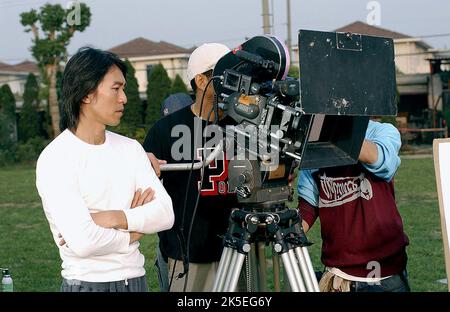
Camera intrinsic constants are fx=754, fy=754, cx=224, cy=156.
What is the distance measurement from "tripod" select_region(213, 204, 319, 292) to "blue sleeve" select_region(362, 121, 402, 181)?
16.2 inches

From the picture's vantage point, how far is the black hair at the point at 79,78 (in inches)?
106

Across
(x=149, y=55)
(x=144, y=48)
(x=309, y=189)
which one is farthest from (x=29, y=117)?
(x=309, y=189)

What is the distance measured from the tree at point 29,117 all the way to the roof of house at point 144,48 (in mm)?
17096

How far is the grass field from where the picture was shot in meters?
6.53

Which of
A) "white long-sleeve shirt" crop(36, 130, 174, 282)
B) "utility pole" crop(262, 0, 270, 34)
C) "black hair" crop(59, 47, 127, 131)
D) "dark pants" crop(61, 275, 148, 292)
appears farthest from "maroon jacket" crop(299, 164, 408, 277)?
"utility pole" crop(262, 0, 270, 34)

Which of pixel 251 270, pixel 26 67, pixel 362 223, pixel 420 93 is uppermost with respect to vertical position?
pixel 362 223

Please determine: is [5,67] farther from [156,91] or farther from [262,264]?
[262,264]

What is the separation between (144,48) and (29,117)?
797 inches

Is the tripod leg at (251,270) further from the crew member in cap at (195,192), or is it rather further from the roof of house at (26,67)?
the roof of house at (26,67)

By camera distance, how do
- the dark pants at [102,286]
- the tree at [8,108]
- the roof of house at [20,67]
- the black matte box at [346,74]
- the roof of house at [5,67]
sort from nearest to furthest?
the black matte box at [346,74] < the dark pants at [102,286] < the tree at [8,108] < the roof of house at [5,67] < the roof of house at [20,67]

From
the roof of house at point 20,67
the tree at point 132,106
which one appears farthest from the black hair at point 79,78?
A: the roof of house at point 20,67

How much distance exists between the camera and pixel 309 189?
3213 mm

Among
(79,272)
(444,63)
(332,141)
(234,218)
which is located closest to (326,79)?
(332,141)

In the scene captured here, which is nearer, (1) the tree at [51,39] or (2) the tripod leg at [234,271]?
(2) the tripod leg at [234,271]
